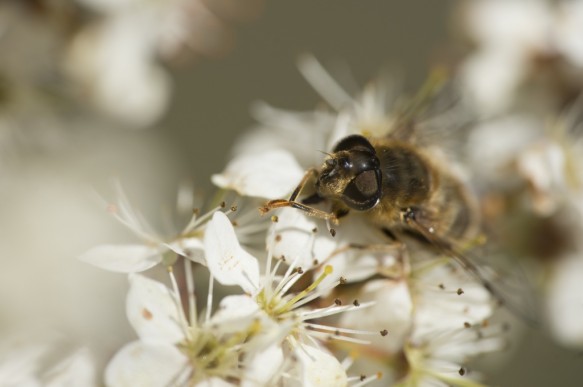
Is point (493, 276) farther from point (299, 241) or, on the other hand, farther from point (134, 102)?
point (134, 102)

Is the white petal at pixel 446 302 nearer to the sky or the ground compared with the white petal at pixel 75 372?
nearer to the ground

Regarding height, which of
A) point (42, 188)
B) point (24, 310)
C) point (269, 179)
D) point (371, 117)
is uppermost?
point (269, 179)

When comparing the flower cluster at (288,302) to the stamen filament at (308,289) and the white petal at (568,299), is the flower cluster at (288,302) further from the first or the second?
the white petal at (568,299)

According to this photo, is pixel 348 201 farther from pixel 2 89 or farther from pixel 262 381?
pixel 2 89

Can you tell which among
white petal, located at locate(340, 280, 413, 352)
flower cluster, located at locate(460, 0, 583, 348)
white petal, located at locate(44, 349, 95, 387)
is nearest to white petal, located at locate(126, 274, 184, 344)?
white petal, located at locate(44, 349, 95, 387)

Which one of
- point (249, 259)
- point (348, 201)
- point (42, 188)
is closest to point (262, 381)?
point (249, 259)

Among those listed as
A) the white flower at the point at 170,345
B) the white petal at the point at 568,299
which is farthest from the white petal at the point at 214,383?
the white petal at the point at 568,299
